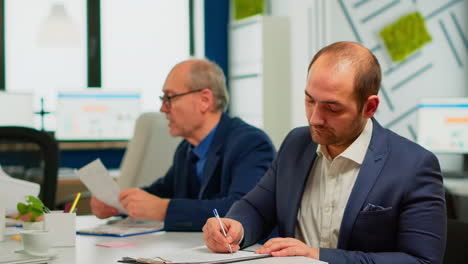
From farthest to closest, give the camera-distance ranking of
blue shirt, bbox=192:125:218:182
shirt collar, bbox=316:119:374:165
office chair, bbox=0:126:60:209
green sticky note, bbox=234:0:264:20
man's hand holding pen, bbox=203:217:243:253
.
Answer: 1. green sticky note, bbox=234:0:264:20
2. office chair, bbox=0:126:60:209
3. blue shirt, bbox=192:125:218:182
4. shirt collar, bbox=316:119:374:165
5. man's hand holding pen, bbox=203:217:243:253

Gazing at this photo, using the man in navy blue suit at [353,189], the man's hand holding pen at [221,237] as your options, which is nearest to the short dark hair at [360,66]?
the man in navy blue suit at [353,189]

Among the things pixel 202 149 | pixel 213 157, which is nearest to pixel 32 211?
pixel 213 157

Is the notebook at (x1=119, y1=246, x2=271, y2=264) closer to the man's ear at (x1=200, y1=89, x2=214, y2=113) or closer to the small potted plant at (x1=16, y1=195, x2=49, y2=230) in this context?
the small potted plant at (x1=16, y1=195, x2=49, y2=230)

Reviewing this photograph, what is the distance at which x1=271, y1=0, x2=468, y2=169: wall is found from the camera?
190 inches

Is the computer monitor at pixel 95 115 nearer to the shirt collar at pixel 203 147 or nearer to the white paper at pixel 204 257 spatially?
the shirt collar at pixel 203 147

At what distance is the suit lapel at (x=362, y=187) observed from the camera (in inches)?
60.6

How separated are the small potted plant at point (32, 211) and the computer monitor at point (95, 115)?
3.41m

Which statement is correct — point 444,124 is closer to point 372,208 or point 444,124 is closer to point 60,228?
point 372,208

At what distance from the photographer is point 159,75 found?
19.9 feet

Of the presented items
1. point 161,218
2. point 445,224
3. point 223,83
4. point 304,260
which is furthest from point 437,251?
point 223,83

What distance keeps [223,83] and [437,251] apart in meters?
1.24

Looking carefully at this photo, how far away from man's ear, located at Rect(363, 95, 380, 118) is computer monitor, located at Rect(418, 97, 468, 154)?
3.10 m

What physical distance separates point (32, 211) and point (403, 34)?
367 centimetres

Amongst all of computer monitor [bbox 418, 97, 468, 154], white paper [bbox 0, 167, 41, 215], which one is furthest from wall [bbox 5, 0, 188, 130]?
white paper [bbox 0, 167, 41, 215]
